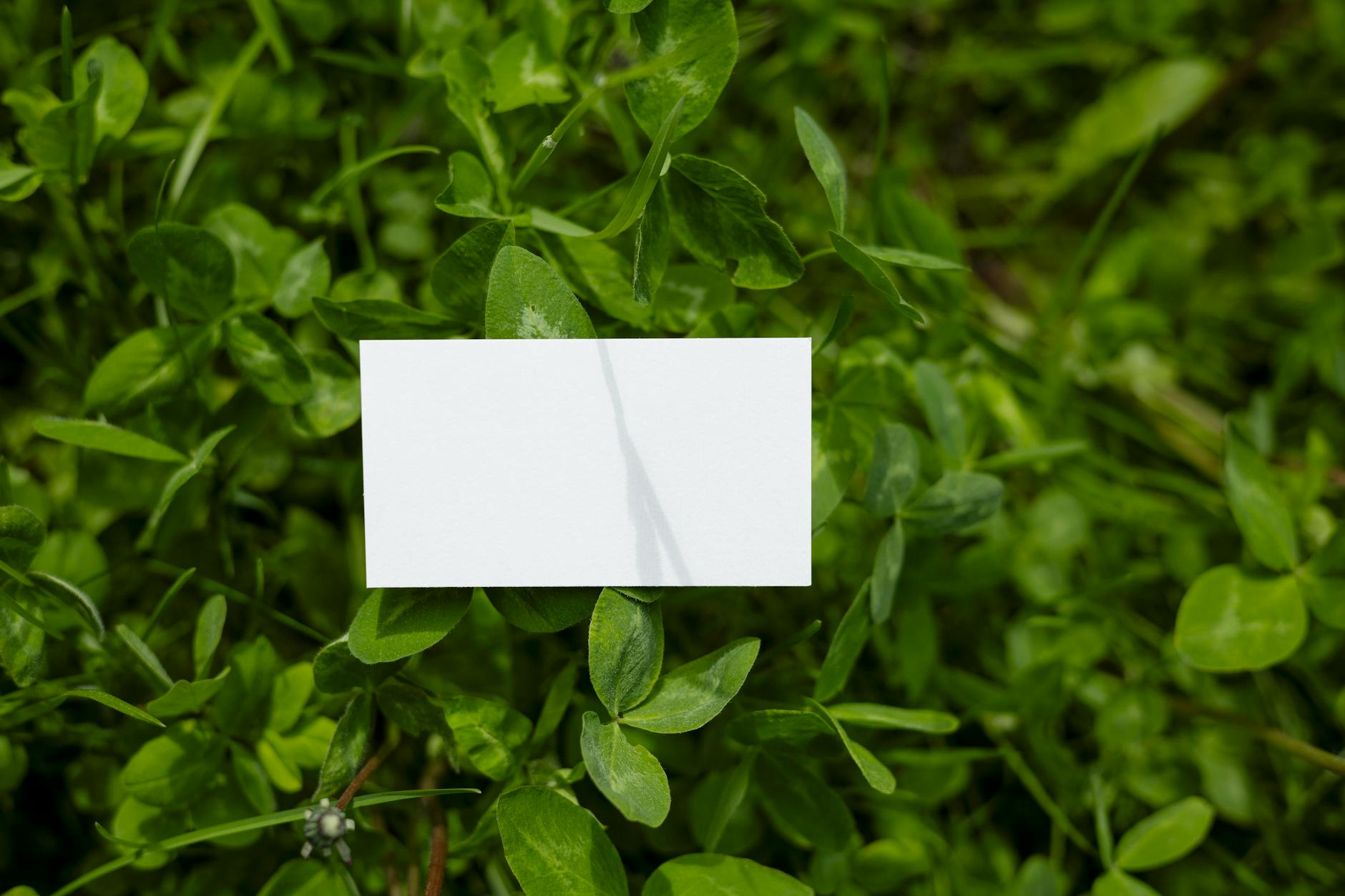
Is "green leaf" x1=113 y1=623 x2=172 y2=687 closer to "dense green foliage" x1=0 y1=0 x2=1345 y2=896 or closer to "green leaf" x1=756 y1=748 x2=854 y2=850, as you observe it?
"dense green foliage" x1=0 y1=0 x2=1345 y2=896

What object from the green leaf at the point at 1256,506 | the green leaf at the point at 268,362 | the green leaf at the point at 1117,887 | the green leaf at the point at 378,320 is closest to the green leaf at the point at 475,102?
the green leaf at the point at 378,320

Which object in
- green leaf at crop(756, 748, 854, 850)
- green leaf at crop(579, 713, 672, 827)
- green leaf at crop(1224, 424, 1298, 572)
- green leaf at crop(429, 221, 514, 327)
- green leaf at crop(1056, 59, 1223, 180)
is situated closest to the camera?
green leaf at crop(579, 713, 672, 827)

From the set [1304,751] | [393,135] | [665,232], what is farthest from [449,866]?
[1304,751]

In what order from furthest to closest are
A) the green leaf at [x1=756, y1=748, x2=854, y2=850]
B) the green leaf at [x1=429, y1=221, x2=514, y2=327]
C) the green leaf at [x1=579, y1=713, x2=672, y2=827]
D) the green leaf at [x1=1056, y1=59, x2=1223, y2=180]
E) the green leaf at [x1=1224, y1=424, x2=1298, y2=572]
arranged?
the green leaf at [x1=1056, y1=59, x2=1223, y2=180] → the green leaf at [x1=1224, y1=424, x2=1298, y2=572] → the green leaf at [x1=756, y1=748, x2=854, y2=850] → the green leaf at [x1=429, y1=221, x2=514, y2=327] → the green leaf at [x1=579, y1=713, x2=672, y2=827]

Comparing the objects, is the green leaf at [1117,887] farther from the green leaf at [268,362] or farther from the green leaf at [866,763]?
the green leaf at [268,362]

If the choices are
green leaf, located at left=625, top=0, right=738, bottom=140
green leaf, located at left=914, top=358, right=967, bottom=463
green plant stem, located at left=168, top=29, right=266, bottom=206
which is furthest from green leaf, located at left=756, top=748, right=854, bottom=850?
green plant stem, located at left=168, top=29, right=266, bottom=206
